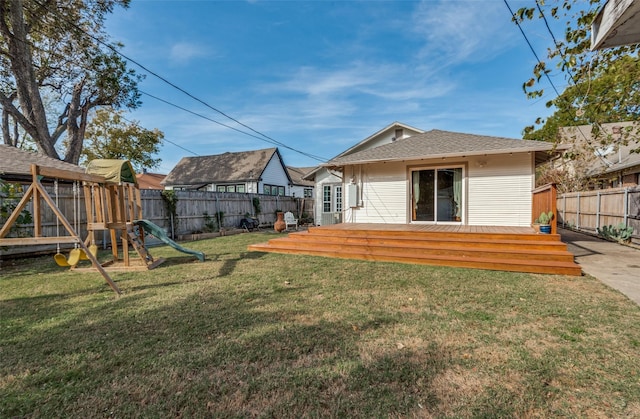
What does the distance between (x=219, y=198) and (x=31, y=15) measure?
9.93m

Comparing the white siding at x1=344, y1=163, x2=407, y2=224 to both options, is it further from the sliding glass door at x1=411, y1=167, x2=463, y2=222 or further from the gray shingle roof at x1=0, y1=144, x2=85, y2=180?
the gray shingle roof at x1=0, y1=144, x2=85, y2=180

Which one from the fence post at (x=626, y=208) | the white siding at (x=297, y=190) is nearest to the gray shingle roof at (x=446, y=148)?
the fence post at (x=626, y=208)

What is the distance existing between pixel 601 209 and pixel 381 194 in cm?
853

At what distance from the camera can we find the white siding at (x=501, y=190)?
809 cm

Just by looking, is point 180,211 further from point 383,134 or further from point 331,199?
point 383,134

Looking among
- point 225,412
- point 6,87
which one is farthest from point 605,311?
point 6,87

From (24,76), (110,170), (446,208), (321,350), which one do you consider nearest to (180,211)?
(110,170)

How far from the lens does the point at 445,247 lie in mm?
6750

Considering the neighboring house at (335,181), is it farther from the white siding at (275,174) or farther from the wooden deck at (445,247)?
the white siding at (275,174)

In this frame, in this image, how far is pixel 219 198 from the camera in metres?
14.5

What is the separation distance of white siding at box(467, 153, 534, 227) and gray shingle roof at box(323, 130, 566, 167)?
19.5 inches

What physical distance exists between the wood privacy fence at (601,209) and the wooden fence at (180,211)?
15319 mm

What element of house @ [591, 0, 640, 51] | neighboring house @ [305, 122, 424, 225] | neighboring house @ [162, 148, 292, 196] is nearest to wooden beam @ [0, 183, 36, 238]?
house @ [591, 0, 640, 51]

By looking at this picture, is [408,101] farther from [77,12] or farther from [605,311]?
[77,12]
